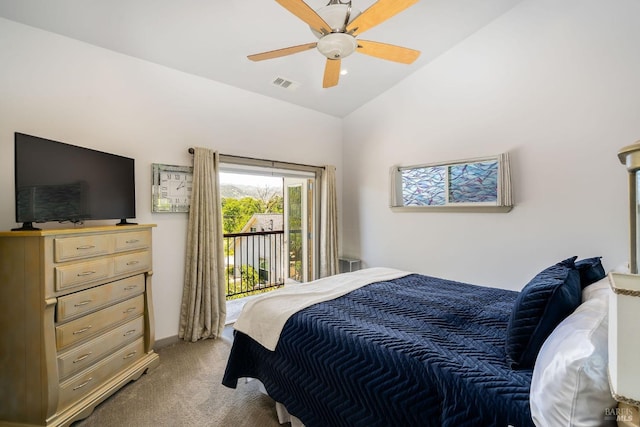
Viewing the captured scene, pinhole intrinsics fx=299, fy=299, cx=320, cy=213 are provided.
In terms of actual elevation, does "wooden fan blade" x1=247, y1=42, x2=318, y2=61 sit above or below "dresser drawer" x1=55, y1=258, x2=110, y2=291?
above

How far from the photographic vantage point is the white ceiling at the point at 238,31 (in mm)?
2250

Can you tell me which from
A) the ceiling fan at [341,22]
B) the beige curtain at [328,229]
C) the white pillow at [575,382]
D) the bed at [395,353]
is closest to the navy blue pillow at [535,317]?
the bed at [395,353]

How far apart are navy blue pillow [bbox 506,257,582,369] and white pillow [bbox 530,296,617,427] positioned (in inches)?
8.2

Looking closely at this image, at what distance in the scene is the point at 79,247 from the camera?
1.90 m

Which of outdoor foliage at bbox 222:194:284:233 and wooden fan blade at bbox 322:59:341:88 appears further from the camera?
outdoor foliage at bbox 222:194:284:233

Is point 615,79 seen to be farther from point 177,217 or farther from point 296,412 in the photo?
point 177,217

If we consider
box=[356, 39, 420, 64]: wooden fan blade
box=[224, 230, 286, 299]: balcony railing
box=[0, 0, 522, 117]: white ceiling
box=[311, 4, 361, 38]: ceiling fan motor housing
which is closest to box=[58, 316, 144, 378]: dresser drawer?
box=[0, 0, 522, 117]: white ceiling

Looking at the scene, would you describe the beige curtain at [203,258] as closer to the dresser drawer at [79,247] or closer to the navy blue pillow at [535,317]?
the dresser drawer at [79,247]

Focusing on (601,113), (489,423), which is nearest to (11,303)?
(489,423)

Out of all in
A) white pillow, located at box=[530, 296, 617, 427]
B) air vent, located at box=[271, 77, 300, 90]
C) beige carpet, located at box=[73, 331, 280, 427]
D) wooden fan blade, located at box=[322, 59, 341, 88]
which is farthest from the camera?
air vent, located at box=[271, 77, 300, 90]

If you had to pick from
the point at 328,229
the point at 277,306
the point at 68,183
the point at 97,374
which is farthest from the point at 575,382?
the point at 328,229

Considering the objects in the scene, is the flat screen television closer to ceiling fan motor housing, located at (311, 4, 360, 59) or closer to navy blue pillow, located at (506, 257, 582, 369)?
ceiling fan motor housing, located at (311, 4, 360, 59)

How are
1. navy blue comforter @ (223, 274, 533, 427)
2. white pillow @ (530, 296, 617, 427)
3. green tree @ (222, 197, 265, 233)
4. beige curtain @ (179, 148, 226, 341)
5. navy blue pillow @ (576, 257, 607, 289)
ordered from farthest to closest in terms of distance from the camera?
green tree @ (222, 197, 265, 233)
beige curtain @ (179, 148, 226, 341)
navy blue pillow @ (576, 257, 607, 289)
navy blue comforter @ (223, 274, 533, 427)
white pillow @ (530, 296, 617, 427)

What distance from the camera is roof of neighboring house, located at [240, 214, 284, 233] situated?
5.28 metres
